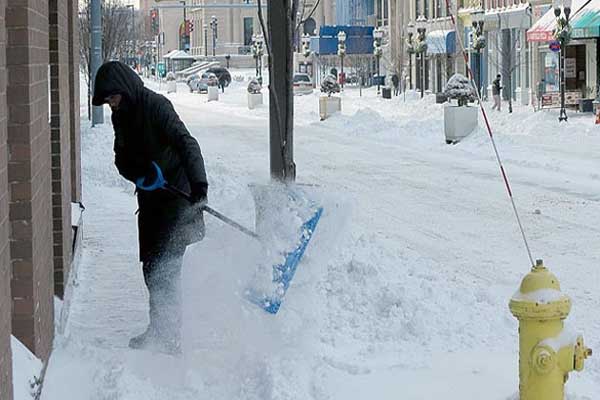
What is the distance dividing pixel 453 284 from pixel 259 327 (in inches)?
109

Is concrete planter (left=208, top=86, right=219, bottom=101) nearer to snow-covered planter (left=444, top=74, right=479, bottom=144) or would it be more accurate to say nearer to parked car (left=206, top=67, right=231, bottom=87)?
parked car (left=206, top=67, right=231, bottom=87)

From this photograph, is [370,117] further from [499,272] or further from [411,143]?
[499,272]

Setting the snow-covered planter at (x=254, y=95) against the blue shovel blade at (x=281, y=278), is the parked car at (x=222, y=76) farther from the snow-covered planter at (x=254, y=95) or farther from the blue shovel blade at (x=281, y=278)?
the blue shovel blade at (x=281, y=278)

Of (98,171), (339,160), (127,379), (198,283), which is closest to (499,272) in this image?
(198,283)

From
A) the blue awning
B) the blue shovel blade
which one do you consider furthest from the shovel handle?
the blue awning

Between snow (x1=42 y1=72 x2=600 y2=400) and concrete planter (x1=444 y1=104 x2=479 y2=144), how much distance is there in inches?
375

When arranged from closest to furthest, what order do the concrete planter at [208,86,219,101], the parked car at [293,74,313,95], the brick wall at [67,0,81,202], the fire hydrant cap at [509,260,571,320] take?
1. the fire hydrant cap at [509,260,571,320]
2. the brick wall at [67,0,81,202]
3. the concrete planter at [208,86,219,101]
4. the parked car at [293,74,313,95]

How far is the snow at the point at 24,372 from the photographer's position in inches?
194

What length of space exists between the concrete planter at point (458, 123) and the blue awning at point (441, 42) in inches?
1105

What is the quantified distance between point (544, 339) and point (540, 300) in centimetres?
17

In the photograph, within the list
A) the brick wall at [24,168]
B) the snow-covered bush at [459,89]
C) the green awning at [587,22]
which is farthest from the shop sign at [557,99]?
the brick wall at [24,168]

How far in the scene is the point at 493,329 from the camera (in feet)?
23.6

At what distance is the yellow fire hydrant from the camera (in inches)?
199

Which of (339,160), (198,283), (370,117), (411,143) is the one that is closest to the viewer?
(198,283)
